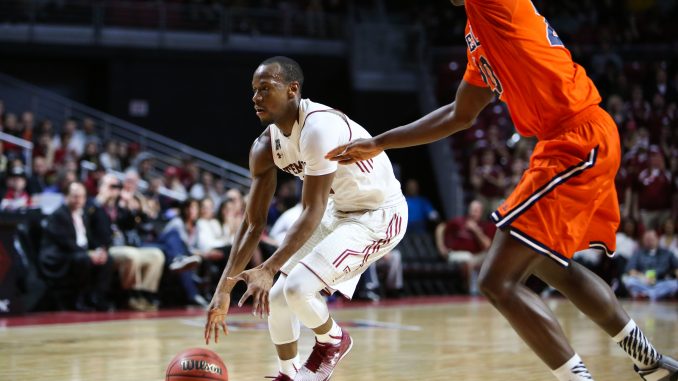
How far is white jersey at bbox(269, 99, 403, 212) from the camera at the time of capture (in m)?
4.75

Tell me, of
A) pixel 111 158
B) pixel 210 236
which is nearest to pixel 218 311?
pixel 210 236

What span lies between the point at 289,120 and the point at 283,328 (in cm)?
103

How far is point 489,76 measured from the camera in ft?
14.0

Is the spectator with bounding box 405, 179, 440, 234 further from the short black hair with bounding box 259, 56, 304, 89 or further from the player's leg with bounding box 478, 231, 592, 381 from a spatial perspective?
the player's leg with bounding box 478, 231, 592, 381

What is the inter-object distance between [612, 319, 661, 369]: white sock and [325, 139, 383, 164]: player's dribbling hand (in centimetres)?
138

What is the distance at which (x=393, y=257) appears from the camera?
13719mm

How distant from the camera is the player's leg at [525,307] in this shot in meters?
3.85

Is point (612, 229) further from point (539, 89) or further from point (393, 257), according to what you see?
point (393, 257)

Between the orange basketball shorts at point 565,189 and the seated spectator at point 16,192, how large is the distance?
867cm

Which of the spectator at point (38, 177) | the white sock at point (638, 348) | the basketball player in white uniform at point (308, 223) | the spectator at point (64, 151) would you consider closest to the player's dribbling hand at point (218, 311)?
the basketball player in white uniform at point (308, 223)

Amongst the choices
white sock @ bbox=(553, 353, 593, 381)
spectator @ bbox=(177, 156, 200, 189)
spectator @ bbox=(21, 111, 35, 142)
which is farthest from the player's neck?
spectator @ bbox=(21, 111, 35, 142)

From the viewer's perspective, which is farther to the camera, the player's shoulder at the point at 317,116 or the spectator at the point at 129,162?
the spectator at the point at 129,162

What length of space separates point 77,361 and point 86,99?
48.3 ft

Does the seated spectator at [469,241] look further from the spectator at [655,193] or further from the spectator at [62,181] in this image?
the spectator at [62,181]
